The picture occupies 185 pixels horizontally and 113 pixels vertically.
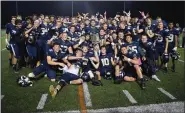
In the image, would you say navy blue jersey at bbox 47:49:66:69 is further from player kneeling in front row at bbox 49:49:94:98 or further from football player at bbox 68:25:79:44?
football player at bbox 68:25:79:44

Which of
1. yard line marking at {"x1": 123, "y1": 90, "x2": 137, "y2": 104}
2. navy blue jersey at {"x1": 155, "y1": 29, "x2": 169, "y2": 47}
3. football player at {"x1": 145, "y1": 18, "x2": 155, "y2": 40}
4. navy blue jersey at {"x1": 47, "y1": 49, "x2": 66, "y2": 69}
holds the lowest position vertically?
yard line marking at {"x1": 123, "y1": 90, "x2": 137, "y2": 104}

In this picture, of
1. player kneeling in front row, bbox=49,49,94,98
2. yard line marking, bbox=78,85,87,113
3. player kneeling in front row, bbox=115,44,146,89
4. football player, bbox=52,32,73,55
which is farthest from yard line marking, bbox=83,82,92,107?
football player, bbox=52,32,73,55

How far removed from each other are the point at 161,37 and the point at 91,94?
4.31 meters

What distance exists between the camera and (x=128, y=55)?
9.88 m

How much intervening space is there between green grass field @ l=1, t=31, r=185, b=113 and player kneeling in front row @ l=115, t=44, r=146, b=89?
0.28 m

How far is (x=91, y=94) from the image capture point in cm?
859

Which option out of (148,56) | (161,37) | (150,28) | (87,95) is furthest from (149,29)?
(87,95)

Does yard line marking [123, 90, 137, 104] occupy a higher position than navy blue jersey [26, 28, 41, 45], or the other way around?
navy blue jersey [26, 28, 41, 45]

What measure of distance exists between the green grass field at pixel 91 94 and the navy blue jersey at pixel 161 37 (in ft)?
4.99

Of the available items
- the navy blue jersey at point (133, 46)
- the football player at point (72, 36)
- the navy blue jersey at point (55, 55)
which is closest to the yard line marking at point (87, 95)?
the navy blue jersey at point (55, 55)

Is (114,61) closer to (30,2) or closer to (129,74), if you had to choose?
(129,74)

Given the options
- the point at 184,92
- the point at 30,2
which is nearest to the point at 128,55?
the point at 184,92

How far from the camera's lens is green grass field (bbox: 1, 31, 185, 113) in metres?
7.58

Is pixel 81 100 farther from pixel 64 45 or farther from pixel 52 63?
pixel 64 45
